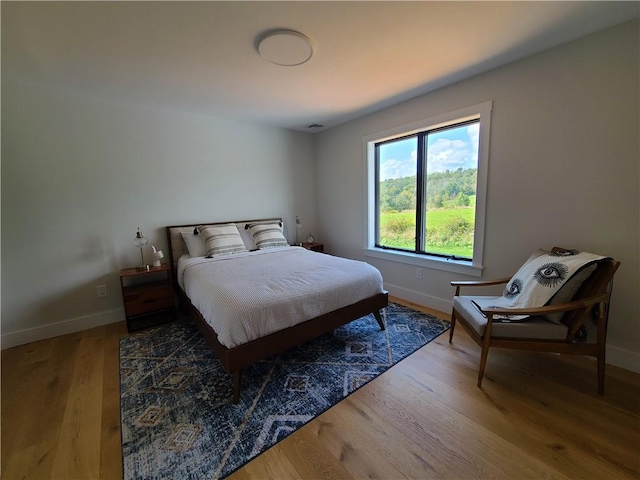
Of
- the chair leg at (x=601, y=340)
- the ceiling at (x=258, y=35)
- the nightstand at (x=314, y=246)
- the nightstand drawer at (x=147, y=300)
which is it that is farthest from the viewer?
the nightstand at (x=314, y=246)

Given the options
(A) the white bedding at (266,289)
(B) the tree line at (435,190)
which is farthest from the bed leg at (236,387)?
(B) the tree line at (435,190)

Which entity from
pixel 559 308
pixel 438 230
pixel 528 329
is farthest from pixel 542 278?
pixel 438 230

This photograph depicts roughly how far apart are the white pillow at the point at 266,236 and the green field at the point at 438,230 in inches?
56.3

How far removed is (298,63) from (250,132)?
1.79 meters

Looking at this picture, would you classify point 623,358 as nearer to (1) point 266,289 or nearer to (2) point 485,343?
(2) point 485,343

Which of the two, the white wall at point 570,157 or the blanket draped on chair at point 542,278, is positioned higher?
the white wall at point 570,157

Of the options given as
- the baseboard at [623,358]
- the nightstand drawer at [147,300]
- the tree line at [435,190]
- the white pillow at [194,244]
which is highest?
the tree line at [435,190]

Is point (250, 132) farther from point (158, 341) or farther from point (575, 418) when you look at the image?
point (575, 418)

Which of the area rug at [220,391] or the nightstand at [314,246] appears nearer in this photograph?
the area rug at [220,391]

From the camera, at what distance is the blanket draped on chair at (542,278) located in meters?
1.70

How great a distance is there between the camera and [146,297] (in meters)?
2.72

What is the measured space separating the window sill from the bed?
0.82m

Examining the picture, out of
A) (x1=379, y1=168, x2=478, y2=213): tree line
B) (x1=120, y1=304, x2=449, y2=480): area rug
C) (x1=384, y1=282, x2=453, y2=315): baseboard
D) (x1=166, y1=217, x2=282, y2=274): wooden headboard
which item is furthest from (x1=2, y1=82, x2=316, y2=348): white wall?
(x1=384, y1=282, x2=453, y2=315): baseboard

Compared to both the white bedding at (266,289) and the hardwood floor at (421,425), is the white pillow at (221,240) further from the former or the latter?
the hardwood floor at (421,425)
